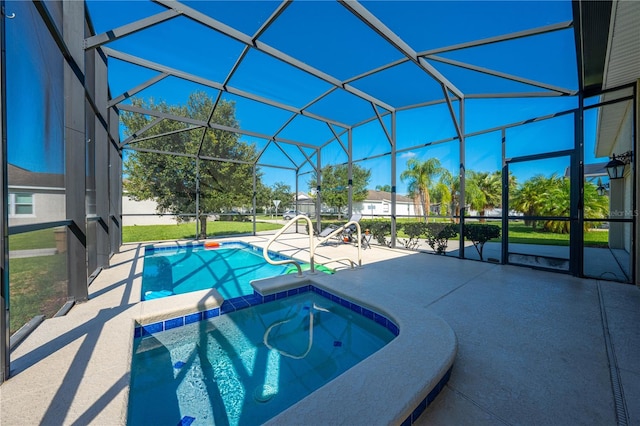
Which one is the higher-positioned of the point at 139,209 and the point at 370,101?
the point at 370,101

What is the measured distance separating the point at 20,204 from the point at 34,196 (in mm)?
314

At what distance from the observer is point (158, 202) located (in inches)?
433

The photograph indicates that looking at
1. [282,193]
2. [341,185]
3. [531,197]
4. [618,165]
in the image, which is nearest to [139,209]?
→ [282,193]

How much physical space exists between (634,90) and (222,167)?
12.0 m

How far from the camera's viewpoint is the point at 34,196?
2.38 metres

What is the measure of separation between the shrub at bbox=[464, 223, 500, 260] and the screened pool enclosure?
0.07 meters

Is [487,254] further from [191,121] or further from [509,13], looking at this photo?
[191,121]

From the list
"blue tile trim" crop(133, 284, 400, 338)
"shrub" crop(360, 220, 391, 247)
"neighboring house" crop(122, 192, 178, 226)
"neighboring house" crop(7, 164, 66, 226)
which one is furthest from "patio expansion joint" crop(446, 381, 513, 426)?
"neighboring house" crop(122, 192, 178, 226)

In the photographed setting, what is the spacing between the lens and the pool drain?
73.8 inches

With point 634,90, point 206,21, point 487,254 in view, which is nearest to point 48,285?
point 206,21

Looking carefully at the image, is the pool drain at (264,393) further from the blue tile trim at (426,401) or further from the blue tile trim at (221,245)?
the blue tile trim at (221,245)

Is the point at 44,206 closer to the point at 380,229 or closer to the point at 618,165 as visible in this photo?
the point at 380,229

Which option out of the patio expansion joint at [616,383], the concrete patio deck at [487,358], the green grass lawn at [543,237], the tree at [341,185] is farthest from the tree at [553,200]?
the tree at [341,185]

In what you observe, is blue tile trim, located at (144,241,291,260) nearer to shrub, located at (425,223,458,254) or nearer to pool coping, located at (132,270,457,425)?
pool coping, located at (132,270,457,425)
